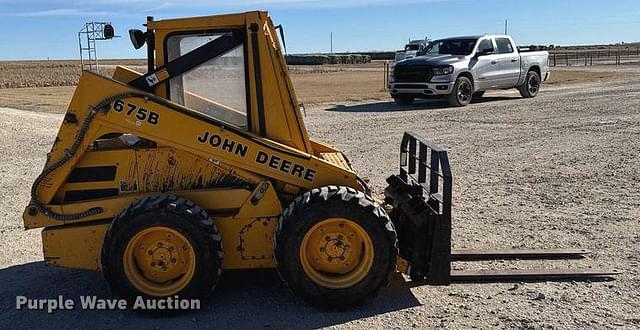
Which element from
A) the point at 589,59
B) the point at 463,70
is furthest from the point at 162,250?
the point at 589,59

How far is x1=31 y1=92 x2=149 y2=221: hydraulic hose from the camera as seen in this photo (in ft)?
15.1

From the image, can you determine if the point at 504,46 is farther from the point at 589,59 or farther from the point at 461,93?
the point at 589,59

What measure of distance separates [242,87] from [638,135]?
9906 mm

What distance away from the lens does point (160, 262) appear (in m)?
4.61

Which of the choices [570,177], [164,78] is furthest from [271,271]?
[570,177]

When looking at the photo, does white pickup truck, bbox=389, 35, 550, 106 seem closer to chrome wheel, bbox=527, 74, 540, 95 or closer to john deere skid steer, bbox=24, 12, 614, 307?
chrome wheel, bbox=527, 74, 540, 95

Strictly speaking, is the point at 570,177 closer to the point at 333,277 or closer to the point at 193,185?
the point at 333,277

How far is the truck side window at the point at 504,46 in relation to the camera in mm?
19922

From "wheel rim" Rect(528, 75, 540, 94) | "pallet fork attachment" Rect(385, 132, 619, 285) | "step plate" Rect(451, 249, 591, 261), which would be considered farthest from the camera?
"wheel rim" Rect(528, 75, 540, 94)

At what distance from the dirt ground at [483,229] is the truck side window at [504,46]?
5165 mm

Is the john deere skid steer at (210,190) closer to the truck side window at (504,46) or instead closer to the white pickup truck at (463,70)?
the white pickup truck at (463,70)

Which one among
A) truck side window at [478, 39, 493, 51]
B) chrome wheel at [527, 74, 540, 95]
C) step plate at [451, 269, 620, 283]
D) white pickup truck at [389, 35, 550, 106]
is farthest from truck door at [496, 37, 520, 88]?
step plate at [451, 269, 620, 283]

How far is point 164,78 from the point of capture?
4.77 m

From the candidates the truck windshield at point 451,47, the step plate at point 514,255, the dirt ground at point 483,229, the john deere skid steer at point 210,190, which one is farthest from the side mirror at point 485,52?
the john deere skid steer at point 210,190
